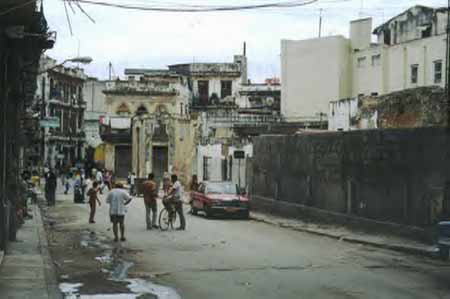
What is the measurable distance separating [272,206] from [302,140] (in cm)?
392

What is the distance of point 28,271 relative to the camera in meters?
13.5

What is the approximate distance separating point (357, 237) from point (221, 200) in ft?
30.9

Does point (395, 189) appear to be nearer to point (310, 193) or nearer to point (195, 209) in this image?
point (310, 193)

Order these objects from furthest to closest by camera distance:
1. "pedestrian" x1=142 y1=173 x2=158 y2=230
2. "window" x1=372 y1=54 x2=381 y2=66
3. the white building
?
"window" x1=372 y1=54 x2=381 y2=66, the white building, "pedestrian" x1=142 y1=173 x2=158 y2=230

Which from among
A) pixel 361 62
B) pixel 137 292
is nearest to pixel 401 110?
pixel 137 292

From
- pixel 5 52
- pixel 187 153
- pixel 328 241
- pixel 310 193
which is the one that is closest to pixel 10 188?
pixel 5 52

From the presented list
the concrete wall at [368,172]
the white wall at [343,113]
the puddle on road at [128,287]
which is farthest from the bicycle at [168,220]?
the white wall at [343,113]

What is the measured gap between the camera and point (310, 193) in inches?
1077

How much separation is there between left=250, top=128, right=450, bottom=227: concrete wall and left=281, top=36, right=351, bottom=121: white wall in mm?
26297

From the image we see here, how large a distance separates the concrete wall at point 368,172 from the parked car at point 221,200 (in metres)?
1.74

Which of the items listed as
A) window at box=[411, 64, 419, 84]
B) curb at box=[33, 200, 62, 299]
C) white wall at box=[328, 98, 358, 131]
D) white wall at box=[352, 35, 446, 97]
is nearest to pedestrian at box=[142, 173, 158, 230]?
curb at box=[33, 200, 62, 299]

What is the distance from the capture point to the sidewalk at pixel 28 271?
37.3 ft

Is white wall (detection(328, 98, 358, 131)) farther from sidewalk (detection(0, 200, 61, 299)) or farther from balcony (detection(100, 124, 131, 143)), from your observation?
balcony (detection(100, 124, 131, 143))

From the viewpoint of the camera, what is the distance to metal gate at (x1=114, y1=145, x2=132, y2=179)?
2751 inches
